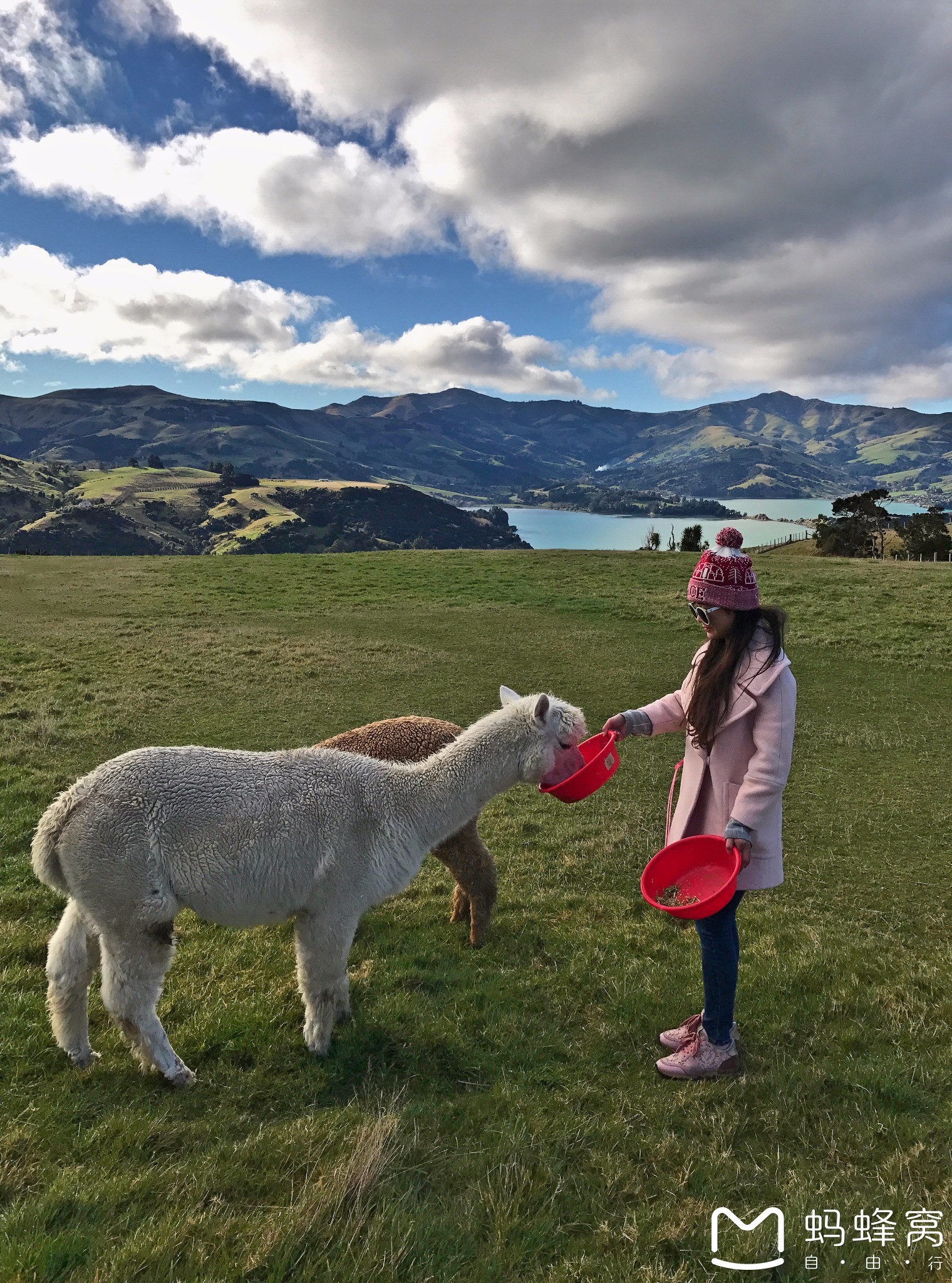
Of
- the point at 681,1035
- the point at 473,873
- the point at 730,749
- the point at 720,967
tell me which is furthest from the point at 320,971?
the point at 730,749

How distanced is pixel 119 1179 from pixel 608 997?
142 inches

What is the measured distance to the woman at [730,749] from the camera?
3980mm

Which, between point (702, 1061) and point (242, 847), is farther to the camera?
point (702, 1061)

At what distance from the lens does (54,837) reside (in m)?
4.17

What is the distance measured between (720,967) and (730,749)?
1508 mm

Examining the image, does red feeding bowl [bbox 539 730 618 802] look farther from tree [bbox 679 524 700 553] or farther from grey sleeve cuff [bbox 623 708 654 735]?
tree [bbox 679 524 700 553]

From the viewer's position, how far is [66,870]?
414cm

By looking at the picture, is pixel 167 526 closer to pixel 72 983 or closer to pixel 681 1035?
pixel 72 983

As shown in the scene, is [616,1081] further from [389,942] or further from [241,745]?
[241,745]

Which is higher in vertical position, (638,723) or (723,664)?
(723,664)

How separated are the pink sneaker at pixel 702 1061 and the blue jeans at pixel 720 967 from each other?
0.18 ft

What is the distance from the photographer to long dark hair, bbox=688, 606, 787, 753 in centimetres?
411

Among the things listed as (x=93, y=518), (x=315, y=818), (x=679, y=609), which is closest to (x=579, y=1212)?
(x=315, y=818)

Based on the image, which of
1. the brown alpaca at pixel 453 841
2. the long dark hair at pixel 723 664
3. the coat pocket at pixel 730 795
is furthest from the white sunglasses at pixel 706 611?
the brown alpaca at pixel 453 841
